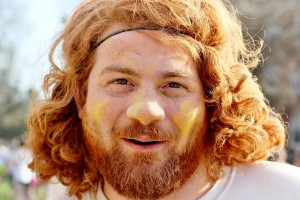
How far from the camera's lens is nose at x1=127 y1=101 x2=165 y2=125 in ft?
7.48

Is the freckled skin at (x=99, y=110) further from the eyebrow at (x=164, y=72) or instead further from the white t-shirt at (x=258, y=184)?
the white t-shirt at (x=258, y=184)

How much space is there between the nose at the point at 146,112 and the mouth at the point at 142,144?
0.10m

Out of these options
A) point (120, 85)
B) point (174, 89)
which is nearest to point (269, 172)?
point (174, 89)

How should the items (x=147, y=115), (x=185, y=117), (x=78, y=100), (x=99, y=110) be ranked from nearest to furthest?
1. (x=147, y=115)
2. (x=185, y=117)
3. (x=99, y=110)
4. (x=78, y=100)

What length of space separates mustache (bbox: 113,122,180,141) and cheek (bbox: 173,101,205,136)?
0.13ft

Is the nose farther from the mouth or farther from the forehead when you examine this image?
the forehead

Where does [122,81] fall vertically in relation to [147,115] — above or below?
above

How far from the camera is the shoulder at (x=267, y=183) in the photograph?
2.38 m

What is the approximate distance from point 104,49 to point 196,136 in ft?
1.85

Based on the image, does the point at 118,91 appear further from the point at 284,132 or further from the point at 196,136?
the point at 284,132

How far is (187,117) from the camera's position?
239cm

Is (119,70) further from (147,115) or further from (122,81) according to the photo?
(147,115)

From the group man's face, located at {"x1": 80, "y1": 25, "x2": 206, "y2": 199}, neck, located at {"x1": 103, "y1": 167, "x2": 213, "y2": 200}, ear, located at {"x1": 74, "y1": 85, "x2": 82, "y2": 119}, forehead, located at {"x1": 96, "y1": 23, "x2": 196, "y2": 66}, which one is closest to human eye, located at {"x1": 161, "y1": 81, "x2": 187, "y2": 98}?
man's face, located at {"x1": 80, "y1": 25, "x2": 206, "y2": 199}

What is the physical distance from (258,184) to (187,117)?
417mm
